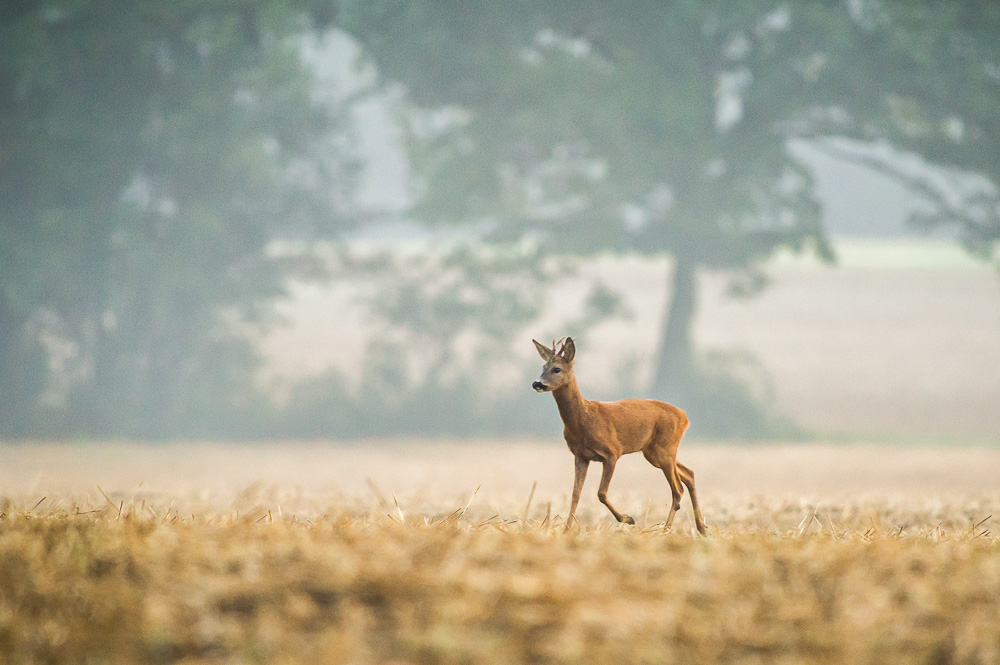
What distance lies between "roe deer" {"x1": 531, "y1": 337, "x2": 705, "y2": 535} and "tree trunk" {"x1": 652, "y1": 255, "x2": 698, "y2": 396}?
51.3 ft

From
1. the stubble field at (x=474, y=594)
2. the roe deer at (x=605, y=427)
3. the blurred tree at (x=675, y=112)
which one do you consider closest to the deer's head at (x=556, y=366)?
the roe deer at (x=605, y=427)

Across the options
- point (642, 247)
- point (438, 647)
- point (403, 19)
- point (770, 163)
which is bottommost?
point (438, 647)

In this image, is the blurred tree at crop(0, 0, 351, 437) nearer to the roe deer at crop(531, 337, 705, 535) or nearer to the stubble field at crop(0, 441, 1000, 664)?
the stubble field at crop(0, 441, 1000, 664)

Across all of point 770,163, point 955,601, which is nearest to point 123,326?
point 770,163

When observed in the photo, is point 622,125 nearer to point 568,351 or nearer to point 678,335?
point 678,335

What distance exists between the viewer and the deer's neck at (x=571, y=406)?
4.41 meters

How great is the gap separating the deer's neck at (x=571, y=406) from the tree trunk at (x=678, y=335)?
15.9m

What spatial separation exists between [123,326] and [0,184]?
346cm

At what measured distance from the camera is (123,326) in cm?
2023

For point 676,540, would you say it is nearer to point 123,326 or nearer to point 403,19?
point 403,19

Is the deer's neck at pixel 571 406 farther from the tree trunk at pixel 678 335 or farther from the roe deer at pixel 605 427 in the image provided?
the tree trunk at pixel 678 335

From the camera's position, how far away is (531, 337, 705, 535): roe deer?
4375mm

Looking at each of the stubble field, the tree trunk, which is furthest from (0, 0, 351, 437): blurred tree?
the stubble field

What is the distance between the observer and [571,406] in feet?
14.5
